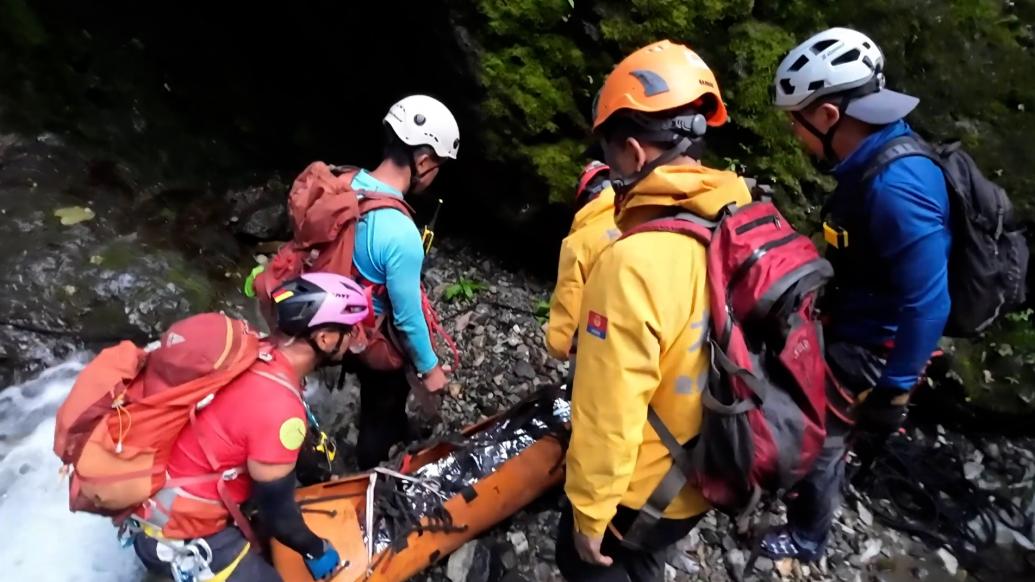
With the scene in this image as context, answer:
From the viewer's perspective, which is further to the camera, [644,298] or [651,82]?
[651,82]

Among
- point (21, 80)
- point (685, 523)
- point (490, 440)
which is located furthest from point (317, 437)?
point (21, 80)

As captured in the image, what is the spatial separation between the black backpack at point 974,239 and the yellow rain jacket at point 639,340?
1276mm

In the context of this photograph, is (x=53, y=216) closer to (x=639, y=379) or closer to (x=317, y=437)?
(x=317, y=437)

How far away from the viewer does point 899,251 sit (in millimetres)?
3254

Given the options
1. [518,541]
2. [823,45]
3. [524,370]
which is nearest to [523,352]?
[524,370]

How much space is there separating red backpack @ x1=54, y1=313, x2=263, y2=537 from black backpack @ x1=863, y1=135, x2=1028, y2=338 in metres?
3.01

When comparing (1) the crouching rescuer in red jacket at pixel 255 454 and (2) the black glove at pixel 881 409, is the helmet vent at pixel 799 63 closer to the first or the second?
(2) the black glove at pixel 881 409

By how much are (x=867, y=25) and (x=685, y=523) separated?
4275mm

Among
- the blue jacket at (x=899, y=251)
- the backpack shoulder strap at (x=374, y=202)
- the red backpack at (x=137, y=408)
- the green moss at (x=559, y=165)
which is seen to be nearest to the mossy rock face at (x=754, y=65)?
the green moss at (x=559, y=165)

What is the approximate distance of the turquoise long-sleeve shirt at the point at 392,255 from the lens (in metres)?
3.70

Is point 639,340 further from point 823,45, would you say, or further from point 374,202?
point 823,45

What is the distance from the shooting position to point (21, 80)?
27.1 ft

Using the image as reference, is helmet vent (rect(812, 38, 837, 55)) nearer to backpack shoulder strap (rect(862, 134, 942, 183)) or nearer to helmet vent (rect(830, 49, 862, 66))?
helmet vent (rect(830, 49, 862, 66))

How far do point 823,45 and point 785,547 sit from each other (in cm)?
311
